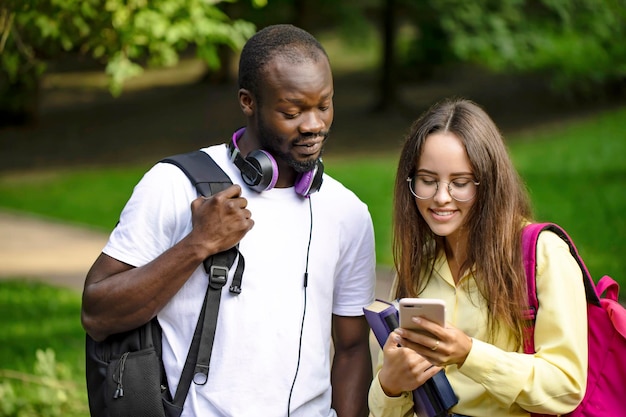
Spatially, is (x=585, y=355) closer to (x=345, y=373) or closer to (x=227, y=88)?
(x=345, y=373)

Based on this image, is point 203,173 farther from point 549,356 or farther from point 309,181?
point 549,356

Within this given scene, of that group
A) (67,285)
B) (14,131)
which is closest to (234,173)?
(67,285)

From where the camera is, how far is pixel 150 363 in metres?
2.99

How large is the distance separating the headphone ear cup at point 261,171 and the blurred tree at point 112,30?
2.42m

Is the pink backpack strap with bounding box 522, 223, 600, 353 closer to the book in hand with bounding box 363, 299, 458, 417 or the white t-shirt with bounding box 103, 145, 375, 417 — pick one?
the book in hand with bounding box 363, 299, 458, 417

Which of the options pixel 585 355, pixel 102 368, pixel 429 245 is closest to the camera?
pixel 585 355

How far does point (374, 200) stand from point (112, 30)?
921 cm

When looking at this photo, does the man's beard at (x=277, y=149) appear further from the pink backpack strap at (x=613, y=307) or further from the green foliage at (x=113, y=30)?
the green foliage at (x=113, y=30)

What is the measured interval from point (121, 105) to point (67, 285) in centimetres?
2040

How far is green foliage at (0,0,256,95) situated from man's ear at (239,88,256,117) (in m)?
2.32

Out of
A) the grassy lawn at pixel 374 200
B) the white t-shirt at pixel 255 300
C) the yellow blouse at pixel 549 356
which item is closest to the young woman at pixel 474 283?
the yellow blouse at pixel 549 356

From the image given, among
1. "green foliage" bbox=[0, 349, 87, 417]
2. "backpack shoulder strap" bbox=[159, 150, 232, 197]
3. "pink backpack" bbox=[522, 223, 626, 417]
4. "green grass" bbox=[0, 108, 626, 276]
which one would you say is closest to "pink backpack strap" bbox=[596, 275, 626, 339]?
"pink backpack" bbox=[522, 223, 626, 417]

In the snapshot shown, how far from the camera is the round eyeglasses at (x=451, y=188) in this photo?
304 centimetres

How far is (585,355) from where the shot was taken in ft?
9.19
